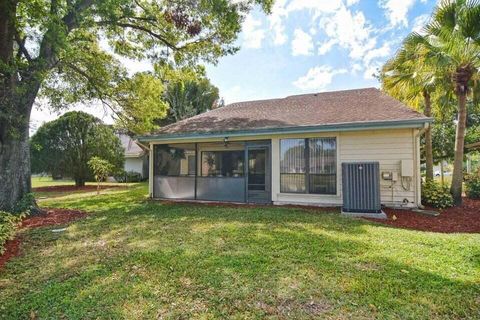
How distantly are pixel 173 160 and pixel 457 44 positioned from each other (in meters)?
10.6

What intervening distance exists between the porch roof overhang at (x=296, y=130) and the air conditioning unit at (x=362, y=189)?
48.8 inches

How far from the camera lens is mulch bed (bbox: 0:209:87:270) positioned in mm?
5291

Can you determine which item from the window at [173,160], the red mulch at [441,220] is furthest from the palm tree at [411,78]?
the window at [173,160]

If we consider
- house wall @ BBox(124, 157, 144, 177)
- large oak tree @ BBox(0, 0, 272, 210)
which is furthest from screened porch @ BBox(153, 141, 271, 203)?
house wall @ BBox(124, 157, 144, 177)

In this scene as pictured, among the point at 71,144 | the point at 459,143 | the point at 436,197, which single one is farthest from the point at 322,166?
the point at 71,144

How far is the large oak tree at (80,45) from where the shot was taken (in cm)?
738

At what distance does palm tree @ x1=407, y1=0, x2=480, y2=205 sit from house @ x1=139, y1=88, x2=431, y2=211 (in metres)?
1.90

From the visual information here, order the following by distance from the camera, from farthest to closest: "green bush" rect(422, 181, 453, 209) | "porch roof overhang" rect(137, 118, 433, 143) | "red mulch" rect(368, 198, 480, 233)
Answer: "green bush" rect(422, 181, 453, 209) → "porch roof overhang" rect(137, 118, 433, 143) → "red mulch" rect(368, 198, 480, 233)

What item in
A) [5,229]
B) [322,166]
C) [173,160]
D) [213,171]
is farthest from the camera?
[213,171]

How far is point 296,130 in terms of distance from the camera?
8898 millimetres

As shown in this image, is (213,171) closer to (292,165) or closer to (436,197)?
(292,165)

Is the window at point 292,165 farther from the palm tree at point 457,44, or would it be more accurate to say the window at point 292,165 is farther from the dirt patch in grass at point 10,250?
the dirt patch in grass at point 10,250

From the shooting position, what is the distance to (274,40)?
563 inches

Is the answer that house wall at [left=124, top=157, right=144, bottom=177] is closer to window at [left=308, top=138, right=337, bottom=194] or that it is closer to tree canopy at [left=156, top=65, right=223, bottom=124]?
tree canopy at [left=156, top=65, right=223, bottom=124]
